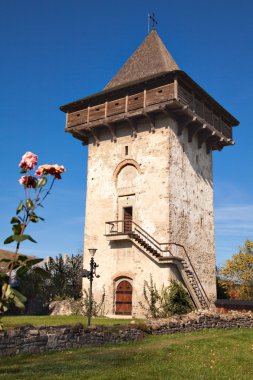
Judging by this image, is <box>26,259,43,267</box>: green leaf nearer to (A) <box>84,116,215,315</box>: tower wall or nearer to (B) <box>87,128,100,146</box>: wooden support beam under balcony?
(A) <box>84,116,215,315</box>: tower wall

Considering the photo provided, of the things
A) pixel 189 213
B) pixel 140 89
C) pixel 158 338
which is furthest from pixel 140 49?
pixel 158 338

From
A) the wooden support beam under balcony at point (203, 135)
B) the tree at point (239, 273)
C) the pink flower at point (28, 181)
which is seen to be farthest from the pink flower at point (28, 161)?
the tree at point (239, 273)

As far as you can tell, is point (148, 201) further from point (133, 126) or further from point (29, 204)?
point (29, 204)

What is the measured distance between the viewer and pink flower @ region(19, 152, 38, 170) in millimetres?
3955

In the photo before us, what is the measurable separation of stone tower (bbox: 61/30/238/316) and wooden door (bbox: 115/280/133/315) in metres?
0.05

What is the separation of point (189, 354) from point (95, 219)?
13.4 metres

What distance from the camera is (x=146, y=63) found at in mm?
24672

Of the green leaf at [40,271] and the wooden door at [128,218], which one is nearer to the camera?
the green leaf at [40,271]

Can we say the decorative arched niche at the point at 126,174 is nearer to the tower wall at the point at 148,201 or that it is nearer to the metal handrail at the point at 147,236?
the tower wall at the point at 148,201

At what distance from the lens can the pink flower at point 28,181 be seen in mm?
3920

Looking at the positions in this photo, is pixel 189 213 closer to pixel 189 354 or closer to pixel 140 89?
pixel 140 89

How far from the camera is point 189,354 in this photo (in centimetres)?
1055

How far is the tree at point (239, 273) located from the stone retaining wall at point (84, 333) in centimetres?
1116

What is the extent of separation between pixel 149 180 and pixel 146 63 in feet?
26.0
